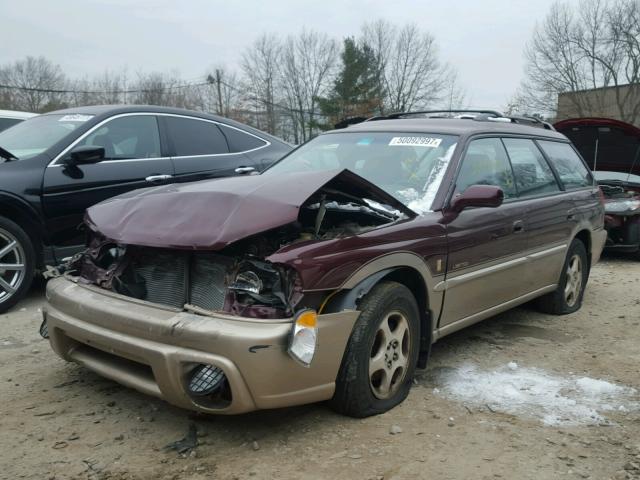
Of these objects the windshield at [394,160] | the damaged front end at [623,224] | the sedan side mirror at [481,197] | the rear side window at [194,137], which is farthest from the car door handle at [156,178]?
the damaged front end at [623,224]

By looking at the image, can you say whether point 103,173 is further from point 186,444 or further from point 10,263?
point 186,444

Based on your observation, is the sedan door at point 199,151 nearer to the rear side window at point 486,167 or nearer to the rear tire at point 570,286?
the rear side window at point 486,167

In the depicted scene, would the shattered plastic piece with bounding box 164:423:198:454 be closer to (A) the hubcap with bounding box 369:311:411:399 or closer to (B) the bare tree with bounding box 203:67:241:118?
(A) the hubcap with bounding box 369:311:411:399

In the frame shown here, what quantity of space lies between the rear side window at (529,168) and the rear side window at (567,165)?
7.2 inches

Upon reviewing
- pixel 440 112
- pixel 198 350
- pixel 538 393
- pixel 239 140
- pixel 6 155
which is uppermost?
pixel 440 112

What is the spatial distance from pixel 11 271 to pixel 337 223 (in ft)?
10.4

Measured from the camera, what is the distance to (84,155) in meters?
4.98

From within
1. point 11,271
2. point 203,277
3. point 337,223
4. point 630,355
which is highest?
point 337,223

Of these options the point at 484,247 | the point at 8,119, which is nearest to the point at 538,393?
the point at 484,247

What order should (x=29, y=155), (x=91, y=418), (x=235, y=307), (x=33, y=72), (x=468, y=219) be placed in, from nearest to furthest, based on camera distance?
(x=235, y=307) → (x=91, y=418) → (x=468, y=219) → (x=29, y=155) → (x=33, y=72)

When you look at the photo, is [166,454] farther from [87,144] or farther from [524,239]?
[87,144]

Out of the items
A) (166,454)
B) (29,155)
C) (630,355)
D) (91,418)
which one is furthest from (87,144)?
(630,355)

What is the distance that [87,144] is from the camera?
532 cm

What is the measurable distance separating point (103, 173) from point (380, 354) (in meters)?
3.37
